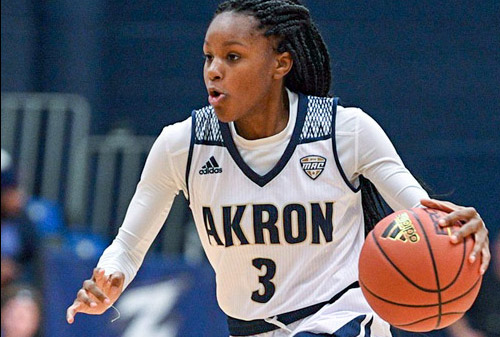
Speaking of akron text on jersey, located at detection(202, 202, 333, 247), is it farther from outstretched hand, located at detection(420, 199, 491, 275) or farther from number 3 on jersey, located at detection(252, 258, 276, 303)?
outstretched hand, located at detection(420, 199, 491, 275)

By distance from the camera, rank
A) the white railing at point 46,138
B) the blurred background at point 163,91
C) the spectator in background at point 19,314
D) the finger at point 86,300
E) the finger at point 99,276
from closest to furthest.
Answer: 1. the finger at point 86,300
2. the finger at point 99,276
3. the spectator in background at point 19,314
4. the white railing at point 46,138
5. the blurred background at point 163,91

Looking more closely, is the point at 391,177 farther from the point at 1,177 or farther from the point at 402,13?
the point at 402,13

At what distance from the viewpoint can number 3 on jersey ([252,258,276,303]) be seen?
152 inches

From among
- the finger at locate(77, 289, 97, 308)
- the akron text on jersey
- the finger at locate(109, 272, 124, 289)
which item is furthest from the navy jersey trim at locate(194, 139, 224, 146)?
the finger at locate(77, 289, 97, 308)

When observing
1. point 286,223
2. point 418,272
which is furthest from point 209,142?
point 418,272

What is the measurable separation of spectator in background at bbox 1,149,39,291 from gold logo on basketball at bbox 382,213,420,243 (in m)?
4.02

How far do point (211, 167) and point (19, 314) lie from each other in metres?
3.20

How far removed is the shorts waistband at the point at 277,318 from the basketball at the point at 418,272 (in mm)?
303

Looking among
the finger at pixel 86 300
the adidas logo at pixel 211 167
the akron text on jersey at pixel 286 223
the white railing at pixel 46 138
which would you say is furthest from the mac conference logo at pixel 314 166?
the white railing at pixel 46 138

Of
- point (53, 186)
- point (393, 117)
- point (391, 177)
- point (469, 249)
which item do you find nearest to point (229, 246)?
point (391, 177)

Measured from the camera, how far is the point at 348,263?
3912 millimetres

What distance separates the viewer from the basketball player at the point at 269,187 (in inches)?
150

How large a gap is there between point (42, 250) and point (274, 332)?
3677 millimetres

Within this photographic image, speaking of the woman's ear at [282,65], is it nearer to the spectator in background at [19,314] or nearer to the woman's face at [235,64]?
the woman's face at [235,64]
